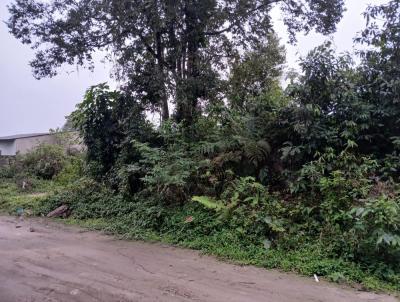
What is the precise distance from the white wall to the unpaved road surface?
22.6 meters

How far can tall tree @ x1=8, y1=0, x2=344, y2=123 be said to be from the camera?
1045 centimetres

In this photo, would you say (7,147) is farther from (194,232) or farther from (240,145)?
(194,232)

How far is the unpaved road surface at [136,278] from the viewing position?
442 cm

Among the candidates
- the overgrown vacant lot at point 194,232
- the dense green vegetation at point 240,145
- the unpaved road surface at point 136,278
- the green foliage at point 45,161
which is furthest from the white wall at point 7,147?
the unpaved road surface at point 136,278

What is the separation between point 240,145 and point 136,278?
456 centimetres

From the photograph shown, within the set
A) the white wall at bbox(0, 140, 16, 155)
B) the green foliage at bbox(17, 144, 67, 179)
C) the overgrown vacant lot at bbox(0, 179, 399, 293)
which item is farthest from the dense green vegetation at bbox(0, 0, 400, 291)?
the white wall at bbox(0, 140, 16, 155)

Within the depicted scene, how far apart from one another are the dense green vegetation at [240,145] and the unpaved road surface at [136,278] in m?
0.45

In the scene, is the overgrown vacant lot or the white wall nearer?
the overgrown vacant lot

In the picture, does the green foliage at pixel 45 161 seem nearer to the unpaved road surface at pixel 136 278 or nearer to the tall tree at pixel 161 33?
the tall tree at pixel 161 33

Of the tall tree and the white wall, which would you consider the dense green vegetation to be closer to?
the tall tree

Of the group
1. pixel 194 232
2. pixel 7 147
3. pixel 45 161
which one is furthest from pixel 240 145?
pixel 7 147

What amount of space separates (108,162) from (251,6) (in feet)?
21.1

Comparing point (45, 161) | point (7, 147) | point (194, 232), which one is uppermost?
point (7, 147)

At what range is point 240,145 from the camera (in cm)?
886
